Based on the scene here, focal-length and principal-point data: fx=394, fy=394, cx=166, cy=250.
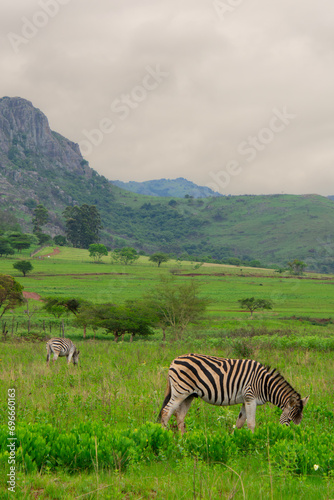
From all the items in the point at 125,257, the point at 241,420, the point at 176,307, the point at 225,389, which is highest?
the point at 125,257

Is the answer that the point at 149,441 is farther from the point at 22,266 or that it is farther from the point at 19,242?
the point at 19,242

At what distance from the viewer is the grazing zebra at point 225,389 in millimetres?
8484

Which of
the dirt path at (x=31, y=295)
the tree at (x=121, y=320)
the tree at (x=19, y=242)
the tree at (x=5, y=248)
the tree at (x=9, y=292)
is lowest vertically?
the dirt path at (x=31, y=295)

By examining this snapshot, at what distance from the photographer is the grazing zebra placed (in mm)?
8484

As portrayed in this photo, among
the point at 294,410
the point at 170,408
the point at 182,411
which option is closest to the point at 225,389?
the point at 182,411

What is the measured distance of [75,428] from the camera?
22.5ft

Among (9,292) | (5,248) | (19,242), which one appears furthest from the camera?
(19,242)

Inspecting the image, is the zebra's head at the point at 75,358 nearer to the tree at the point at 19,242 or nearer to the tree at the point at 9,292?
the tree at the point at 9,292

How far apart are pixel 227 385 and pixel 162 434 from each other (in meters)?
2.32

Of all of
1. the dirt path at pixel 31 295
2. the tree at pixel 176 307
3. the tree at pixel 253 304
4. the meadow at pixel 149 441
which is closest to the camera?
the meadow at pixel 149 441

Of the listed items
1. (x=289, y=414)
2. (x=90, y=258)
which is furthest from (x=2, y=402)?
(x=90, y=258)

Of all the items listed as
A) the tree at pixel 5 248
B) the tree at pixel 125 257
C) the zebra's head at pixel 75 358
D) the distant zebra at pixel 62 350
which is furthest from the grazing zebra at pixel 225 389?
the tree at pixel 125 257

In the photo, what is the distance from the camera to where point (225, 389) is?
8.56m

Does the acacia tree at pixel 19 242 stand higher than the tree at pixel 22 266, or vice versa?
the acacia tree at pixel 19 242
